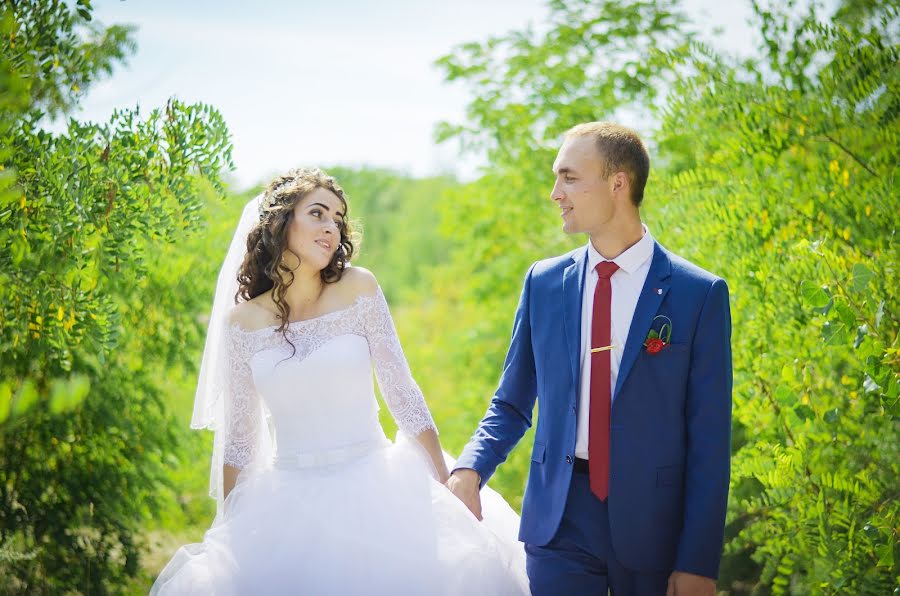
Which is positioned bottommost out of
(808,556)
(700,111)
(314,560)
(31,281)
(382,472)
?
(808,556)

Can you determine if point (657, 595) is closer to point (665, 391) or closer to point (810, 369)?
point (665, 391)

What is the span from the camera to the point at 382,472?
3.53m

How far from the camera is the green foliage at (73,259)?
3186 millimetres

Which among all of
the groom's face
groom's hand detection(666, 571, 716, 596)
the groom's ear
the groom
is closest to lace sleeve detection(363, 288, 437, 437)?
the groom

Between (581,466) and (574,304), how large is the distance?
0.59 metres

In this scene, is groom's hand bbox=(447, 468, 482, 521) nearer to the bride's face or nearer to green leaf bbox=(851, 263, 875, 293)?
the bride's face

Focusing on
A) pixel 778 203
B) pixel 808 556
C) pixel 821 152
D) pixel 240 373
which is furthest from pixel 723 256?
pixel 240 373

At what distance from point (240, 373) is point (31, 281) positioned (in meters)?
0.93

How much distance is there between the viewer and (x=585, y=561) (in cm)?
299

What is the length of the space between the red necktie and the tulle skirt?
0.52m

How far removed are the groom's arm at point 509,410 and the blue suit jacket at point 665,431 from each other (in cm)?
27

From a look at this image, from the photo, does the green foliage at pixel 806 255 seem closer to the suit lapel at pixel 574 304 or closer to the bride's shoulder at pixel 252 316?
the suit lapel at pixel 574 304

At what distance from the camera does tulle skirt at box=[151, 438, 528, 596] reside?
2982mm

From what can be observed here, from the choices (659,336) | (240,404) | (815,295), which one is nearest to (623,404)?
(659,336)
